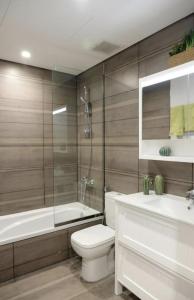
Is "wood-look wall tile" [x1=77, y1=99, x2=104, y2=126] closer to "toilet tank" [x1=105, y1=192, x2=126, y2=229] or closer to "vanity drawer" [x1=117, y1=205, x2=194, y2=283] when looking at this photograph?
"toilet tank" [x1=105, y1=192, x2=126, y2=229]

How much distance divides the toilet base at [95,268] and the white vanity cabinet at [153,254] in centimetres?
26

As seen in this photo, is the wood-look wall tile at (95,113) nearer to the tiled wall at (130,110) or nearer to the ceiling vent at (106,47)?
the tiled wall at (130,110)

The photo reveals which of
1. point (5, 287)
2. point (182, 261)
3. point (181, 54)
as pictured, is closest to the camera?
point (182, 261)

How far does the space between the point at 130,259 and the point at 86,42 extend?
90.7 inches

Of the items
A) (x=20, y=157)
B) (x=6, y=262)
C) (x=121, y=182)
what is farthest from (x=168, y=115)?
(x=6, y=262)

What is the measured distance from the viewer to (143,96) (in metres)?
2.25

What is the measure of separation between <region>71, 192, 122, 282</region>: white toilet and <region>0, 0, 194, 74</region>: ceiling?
84.0 inches

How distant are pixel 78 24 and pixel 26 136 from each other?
1.71 meters

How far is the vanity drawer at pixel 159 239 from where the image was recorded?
1476 mm

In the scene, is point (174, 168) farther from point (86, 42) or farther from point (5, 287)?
point (5, 287)

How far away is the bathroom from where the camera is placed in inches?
73.4

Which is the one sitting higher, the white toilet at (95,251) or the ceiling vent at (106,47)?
the ceiling vent at (106,47)

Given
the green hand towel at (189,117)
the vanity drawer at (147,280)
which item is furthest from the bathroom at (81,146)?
the green hand towel at (189,117)

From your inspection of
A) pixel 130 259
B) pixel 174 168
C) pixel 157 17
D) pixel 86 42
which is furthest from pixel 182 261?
pixel 86 42
